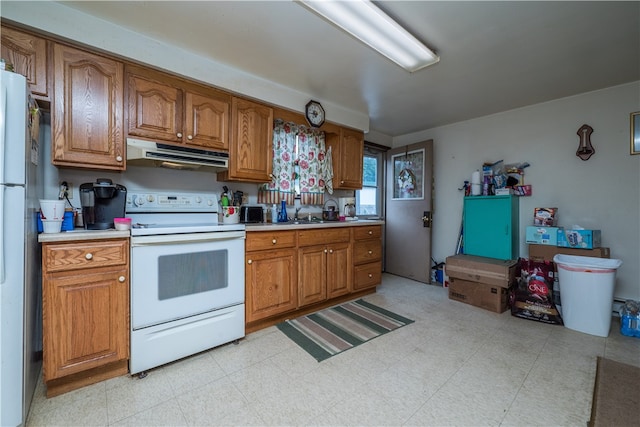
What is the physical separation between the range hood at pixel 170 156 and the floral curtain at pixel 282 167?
67cm

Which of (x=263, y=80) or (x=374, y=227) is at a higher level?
(x=263, y=80)

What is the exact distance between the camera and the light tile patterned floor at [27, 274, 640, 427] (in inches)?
54.5

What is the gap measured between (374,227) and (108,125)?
2.72m

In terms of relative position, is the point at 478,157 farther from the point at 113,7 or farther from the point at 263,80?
the point at 113,7

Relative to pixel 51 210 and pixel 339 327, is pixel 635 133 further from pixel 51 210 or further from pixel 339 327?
pixel 51 210

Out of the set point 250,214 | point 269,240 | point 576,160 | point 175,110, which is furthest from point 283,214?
point 576,160

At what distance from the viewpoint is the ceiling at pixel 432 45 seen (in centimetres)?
162

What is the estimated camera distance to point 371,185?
14.3ft

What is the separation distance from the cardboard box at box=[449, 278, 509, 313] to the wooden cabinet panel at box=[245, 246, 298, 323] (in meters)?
1.98

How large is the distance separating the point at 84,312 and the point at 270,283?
1242 millimetres

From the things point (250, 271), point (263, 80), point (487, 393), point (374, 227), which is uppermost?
point (263, 80)

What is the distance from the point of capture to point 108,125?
1821 millimetres

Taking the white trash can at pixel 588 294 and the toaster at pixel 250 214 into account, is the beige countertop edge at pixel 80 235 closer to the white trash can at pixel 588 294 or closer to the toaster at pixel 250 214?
the toaster at pixel 250 214

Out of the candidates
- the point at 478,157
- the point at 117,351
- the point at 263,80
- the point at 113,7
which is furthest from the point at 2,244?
the point at 478,157
